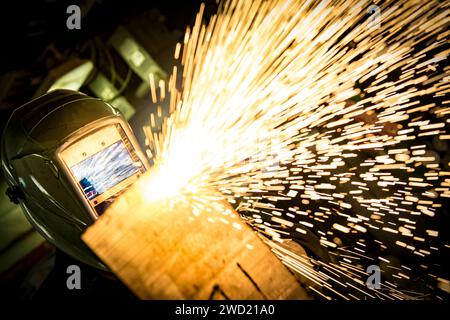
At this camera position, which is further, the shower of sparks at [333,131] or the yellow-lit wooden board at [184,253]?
the shower of sparks at [333,131]

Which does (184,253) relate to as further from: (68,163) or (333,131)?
(333,131)

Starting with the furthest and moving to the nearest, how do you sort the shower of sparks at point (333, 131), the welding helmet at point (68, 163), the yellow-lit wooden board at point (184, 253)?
the shower of sparks at point (333, 131)
the welding helmet at point (68, 163)
the yellow-lit wooden board at point (184, 253)

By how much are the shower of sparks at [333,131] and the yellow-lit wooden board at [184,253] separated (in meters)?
1.39

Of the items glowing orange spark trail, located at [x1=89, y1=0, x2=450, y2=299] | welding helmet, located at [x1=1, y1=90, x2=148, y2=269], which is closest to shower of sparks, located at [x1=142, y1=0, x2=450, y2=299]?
glowing orange spark trail, located at [x1=89, y1=0, x2=450, y2=299]

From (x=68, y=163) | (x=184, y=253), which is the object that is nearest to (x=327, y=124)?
(x=184, y=253)

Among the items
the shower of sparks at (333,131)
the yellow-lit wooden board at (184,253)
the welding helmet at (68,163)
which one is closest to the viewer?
the yellow-lit wooden board at (184,253)

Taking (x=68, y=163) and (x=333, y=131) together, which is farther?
(x=333, y=131)

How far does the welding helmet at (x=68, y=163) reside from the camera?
10.5 feet

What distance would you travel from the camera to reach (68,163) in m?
3.16

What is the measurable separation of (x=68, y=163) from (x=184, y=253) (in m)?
1.96

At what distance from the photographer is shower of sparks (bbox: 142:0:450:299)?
408 cm

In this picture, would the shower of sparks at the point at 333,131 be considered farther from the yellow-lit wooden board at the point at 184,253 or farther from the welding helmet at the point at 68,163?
the yellow-lit wooden board at the point at 184,253

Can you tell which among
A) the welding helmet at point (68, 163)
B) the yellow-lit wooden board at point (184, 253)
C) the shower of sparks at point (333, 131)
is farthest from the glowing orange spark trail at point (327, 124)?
the yellow-lit wooden board at point (184, 253)
